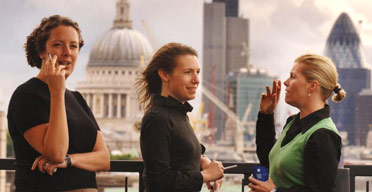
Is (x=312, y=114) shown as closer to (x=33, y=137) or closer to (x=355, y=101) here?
(x=33, y=137)

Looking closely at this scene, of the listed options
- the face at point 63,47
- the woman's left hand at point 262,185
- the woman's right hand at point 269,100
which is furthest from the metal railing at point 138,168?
the face at point 63,47

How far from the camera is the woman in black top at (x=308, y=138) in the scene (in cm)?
350

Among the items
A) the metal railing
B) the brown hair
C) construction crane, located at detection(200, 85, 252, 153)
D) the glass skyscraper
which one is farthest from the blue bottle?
the glass skyscraper

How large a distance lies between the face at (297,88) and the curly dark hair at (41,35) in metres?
0.97

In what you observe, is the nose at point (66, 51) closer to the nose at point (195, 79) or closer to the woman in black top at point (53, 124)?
the woman in black top at point (53, 124)

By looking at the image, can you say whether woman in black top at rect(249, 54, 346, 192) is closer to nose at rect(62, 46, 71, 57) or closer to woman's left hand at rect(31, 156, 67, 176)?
woman's left hand at rect(31, 156, 67, 176)

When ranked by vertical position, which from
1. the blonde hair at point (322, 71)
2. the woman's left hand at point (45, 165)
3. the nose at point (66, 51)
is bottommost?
the woman's left hand at point (45, 165)

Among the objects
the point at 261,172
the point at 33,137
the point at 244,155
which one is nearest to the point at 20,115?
the point at 33,137

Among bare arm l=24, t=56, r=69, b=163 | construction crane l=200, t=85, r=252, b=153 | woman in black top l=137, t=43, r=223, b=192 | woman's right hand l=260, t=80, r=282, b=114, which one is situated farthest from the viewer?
construction crane l=200, t=85, r=252, b=153

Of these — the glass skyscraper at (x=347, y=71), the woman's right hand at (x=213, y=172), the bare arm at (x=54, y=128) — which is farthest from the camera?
the glass skyscraper at (x=347, y=71)

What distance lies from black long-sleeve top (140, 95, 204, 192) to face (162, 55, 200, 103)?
0.13 ft

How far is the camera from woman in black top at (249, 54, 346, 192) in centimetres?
350

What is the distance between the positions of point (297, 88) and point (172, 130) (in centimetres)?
58

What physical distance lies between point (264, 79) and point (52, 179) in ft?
586
